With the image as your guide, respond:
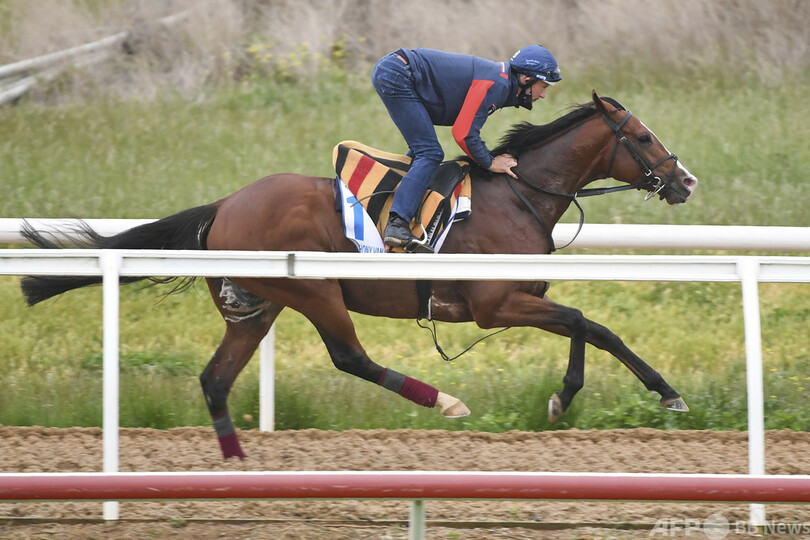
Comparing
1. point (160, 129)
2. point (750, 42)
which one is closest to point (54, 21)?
point (160, 129)

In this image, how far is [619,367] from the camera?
22.0 ft

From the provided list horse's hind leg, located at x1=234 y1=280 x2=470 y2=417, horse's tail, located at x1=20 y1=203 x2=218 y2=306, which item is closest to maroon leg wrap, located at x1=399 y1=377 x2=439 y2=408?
horse's hind leg, located at x1=234 y1=280 x2=470 y2=417

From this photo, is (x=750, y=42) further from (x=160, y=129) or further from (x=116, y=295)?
(x=116, y=295)

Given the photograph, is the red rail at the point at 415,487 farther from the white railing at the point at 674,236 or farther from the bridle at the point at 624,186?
the white railing at the point at 674,236

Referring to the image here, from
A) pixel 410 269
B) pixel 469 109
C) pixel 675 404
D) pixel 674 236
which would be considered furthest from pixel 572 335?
pixel 674 236

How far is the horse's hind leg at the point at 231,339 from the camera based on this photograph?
186 inches

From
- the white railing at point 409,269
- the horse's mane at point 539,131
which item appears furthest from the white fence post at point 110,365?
the horse's mane at point 539,131

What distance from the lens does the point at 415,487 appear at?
308 centimetres

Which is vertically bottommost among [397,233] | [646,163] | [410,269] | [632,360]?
[632,360]

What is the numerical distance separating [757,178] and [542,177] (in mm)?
5303

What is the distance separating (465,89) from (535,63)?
0.36 metres

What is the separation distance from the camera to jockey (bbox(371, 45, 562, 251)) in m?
4.66

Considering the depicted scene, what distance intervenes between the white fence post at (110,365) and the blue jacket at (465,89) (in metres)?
1.72

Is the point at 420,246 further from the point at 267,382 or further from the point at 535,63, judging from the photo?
the point at 267,382
